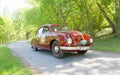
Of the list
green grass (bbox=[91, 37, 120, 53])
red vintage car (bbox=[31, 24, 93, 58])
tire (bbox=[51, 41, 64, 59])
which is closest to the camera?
red vintage car (bbox=[31, 24, 93, 58])

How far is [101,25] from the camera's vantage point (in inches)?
971

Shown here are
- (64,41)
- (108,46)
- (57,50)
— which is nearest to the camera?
(64,41)

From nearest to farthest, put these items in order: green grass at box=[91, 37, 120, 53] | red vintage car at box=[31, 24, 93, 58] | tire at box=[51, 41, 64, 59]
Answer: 1. red vintage car at box=[31, 24, 93, 58]
2. tire at box=[51, 41, 64, 59]
3. green grass at box=[91, 37, 120, 53]

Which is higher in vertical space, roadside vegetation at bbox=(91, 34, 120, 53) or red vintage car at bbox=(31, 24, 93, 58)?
red vintage car at bbox=(31, 24, 93, 58)

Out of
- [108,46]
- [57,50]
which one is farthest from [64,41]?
[108,46]

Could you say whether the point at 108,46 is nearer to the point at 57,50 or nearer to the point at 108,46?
the point at 108,46

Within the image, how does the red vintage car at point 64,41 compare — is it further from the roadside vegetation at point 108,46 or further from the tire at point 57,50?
the roadside vegetation at point 108,46

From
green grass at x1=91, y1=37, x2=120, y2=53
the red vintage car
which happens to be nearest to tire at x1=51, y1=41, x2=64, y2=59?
the red vintage car

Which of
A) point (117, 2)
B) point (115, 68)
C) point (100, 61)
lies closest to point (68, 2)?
point (117, 2)

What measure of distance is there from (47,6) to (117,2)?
6.93 metres

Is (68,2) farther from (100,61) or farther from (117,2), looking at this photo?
(100,61)

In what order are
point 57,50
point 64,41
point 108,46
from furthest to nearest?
point 108,46 < point 57,50 < point 64,41

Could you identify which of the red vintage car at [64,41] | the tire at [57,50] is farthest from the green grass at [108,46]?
the tire at [57,50]

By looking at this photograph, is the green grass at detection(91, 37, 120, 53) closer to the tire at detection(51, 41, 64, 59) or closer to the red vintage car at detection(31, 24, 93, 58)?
the red vintage car at detection(31, 24, 93, 58)
